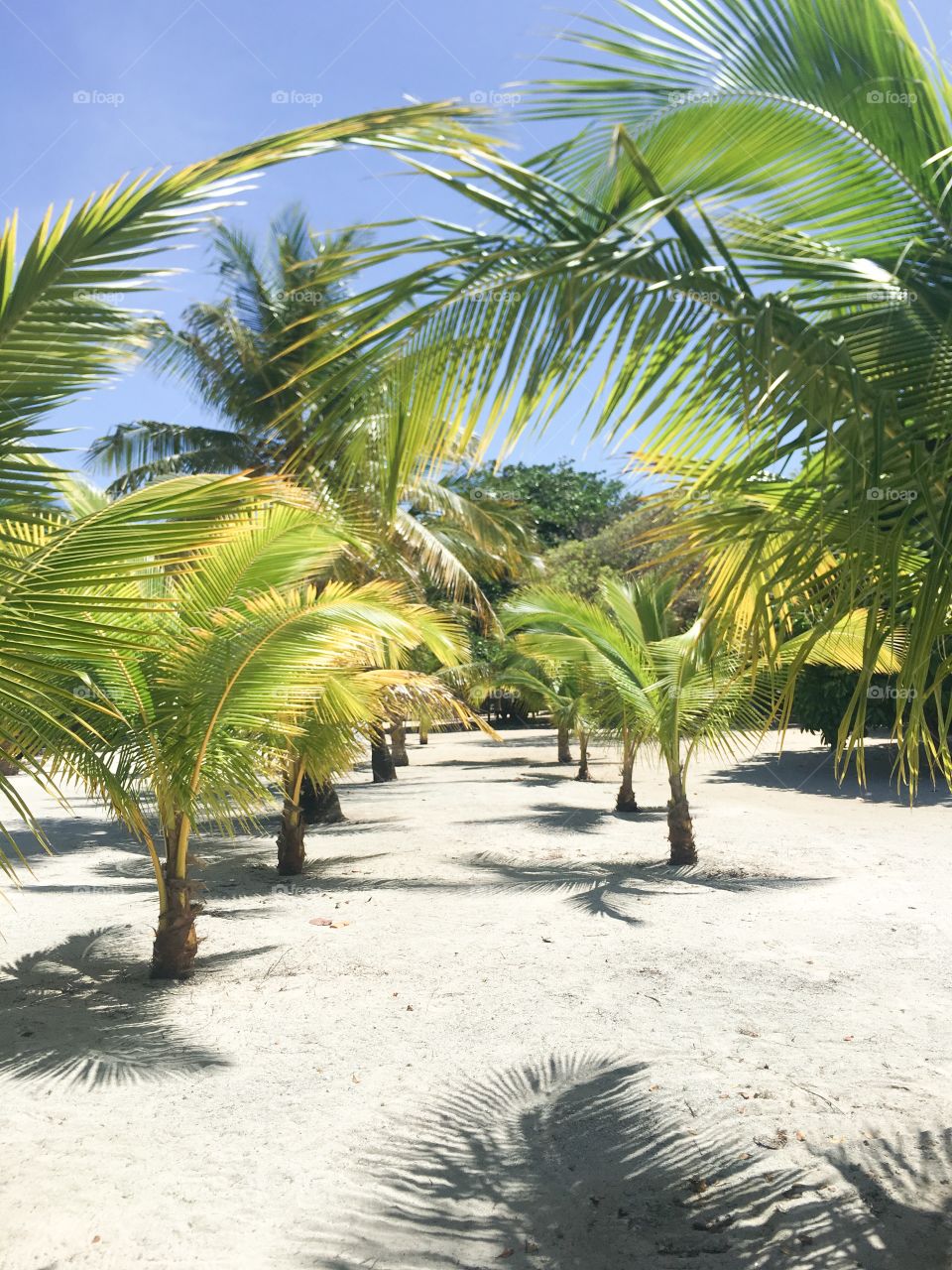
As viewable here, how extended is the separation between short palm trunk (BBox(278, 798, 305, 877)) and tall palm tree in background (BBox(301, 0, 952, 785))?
23.2 feet

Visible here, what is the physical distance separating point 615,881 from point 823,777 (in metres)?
8.88

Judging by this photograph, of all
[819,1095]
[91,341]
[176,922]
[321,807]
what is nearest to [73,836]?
[321,807]

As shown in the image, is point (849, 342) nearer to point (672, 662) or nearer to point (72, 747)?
point (72, 747)

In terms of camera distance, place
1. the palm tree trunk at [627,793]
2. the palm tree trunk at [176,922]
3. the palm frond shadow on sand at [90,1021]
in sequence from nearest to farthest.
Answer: the palm frond shadow on sand at [90,1021], the palm tree trunk at [176,922], the palm tree trunk at [627,793]

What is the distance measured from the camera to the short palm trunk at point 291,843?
9336mm

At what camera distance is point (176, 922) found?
605 cm

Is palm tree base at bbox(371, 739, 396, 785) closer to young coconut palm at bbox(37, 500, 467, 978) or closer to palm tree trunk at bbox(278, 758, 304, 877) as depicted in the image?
palm tree trunk at bbox(278, 758, 304, 877)

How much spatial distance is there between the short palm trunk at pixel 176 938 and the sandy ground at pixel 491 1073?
0.43ft

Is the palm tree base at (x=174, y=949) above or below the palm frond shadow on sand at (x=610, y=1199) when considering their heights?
above

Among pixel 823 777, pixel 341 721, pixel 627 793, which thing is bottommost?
pixel 823 777

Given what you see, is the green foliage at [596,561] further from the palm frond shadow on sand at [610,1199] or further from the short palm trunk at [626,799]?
the palm frond shadow on sand at [610,1199]

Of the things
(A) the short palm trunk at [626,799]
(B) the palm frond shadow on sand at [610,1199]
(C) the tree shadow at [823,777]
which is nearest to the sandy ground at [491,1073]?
(B) the palm frond shadow on sand at [610,1199]

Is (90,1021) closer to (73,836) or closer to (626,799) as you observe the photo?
(73,836)

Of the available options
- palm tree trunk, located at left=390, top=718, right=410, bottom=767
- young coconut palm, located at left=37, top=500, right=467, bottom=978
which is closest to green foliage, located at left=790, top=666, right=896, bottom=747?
palm tree trunk, located at left=390, top=718, right=410, bottom=767
